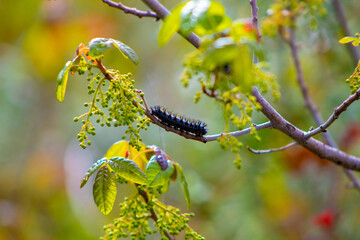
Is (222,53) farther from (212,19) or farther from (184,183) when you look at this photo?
(184,183)

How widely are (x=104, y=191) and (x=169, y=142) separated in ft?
12.4

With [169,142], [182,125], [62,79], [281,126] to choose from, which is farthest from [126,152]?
[169,142]

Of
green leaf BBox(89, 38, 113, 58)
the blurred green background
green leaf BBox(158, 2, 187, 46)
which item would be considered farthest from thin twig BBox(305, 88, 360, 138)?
the blurred green background

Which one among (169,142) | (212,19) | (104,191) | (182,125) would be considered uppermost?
(169,142)

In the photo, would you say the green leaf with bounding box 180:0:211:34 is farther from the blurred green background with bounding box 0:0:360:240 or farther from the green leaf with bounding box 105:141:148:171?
the blurred green background with bounding box 0:0:360:240

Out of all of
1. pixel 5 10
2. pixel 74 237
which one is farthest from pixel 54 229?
pixel 5 10

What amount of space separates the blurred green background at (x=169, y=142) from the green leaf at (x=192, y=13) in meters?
2.12

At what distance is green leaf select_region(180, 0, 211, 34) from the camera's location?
0.96 metres

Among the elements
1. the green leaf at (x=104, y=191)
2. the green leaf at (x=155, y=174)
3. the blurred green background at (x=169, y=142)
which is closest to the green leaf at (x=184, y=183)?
the green leaf at (x=155, y=174)

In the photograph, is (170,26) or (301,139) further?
(301,139)

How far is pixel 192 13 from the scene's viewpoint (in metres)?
0.97

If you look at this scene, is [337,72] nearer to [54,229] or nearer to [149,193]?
[149,193]

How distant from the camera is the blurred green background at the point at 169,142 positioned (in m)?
3.47

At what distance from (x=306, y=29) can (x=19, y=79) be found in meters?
4.55
